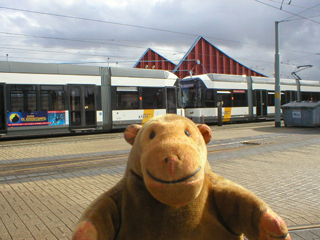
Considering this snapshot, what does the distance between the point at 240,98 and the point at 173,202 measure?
21.5 metres

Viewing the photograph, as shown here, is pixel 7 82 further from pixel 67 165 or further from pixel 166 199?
pixel 166 199

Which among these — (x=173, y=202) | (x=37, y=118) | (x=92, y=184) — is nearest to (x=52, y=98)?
(x=37, y=118)

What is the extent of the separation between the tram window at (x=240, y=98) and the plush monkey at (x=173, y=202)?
805 inches

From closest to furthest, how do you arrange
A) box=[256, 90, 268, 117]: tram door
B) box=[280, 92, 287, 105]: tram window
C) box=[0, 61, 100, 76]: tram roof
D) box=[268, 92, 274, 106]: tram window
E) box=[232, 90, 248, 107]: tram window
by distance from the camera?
box=[0, 61, 100, 76]: tram roof → box=[232, 90, 248, 107]: tram window → box=[256, 90, 268, 117]: tram door → box=[268, 92, 274, 106]: tram window → box=[280, 92, 287, 105]: tram window

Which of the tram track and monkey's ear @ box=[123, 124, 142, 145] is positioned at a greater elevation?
monkey's ear @ box=[123, 124, 142, 145]

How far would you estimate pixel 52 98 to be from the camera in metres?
14.5

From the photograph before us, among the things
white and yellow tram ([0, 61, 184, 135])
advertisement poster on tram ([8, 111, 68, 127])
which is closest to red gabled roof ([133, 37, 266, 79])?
white and yellow tram ([0, 61, 184, 135])

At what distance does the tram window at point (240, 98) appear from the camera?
22.0 meters

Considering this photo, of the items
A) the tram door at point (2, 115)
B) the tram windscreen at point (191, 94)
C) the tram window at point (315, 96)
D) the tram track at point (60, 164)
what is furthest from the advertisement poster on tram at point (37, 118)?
the tram window at point (315, 96)

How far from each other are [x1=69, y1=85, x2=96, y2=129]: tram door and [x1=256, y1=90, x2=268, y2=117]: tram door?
1354 centimetres

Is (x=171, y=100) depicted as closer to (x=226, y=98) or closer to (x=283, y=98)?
(x=226, y=98)

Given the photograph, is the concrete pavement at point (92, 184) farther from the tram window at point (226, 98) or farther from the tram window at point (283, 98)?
the tram window at point (283, 98)

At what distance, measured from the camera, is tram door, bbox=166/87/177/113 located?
59.5 feet

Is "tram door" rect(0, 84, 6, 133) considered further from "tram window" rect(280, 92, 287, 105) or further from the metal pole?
"tram window" rect(280, 92, 287, 105)
